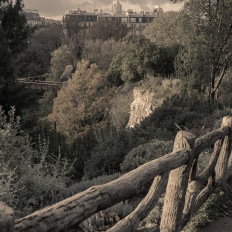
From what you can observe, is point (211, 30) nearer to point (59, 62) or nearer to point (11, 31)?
point (11, 31)

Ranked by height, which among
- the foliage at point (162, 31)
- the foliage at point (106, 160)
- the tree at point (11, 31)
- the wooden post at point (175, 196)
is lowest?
the foliage at point (106, 160)

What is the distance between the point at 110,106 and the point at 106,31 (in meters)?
34.5

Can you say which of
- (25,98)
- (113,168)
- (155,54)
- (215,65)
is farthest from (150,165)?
(155,54)

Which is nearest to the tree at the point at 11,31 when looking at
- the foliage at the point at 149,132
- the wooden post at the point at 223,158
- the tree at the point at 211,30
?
the foliage at the point at 149,132

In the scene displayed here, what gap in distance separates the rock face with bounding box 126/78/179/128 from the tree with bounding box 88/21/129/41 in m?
35.6

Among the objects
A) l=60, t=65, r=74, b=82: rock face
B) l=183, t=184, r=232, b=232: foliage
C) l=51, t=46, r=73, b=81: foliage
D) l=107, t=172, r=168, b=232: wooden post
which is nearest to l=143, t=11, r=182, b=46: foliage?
l=60, t=65, r=74, b=82: rock face

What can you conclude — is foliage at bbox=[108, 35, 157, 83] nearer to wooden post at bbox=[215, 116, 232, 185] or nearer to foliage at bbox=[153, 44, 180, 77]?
foliage at bbox=[153, 44, 180, 77]

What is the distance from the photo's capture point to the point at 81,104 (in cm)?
2791

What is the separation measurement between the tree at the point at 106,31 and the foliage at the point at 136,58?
31424mm

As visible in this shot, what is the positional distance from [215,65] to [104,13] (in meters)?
109

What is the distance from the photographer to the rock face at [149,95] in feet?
69.1

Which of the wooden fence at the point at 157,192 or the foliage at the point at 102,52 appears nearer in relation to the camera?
the wooden fence at the point at 157,192

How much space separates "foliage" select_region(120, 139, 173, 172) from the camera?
738cm

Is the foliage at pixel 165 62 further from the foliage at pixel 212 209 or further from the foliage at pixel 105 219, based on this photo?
the foliage at pixel 105 219
